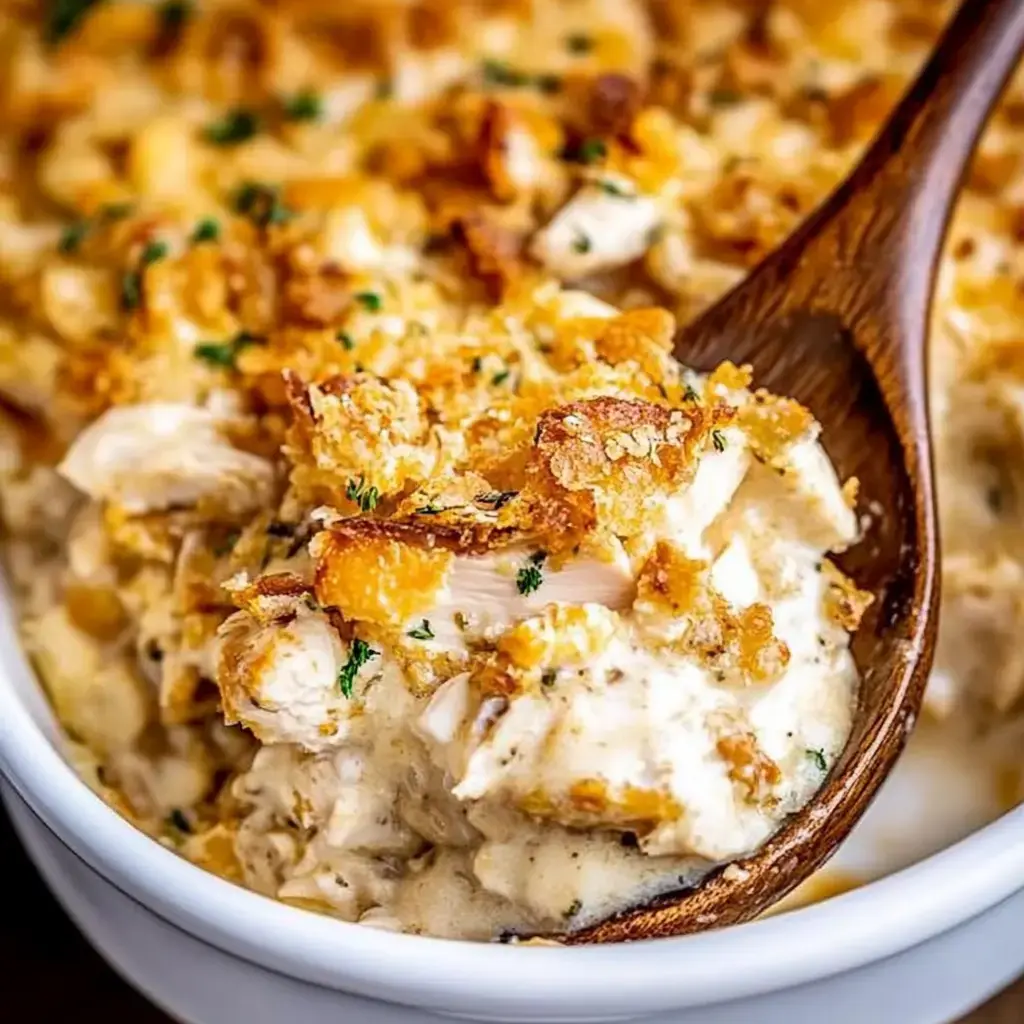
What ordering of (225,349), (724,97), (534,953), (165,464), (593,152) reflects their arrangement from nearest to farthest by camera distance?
(534,953) < (165,464) < (225,349) < (593,152) < (724,97)

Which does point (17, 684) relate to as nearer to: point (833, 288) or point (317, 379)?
point (317, 379)

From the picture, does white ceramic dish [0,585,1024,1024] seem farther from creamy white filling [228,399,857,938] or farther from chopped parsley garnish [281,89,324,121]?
chopped parsley garnish [281,89,324,121]

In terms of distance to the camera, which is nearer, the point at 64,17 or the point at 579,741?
the point at 579,741

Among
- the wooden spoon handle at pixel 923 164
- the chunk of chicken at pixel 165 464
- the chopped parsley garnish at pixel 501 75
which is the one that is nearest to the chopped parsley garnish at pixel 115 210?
the chunk of chicken at pixel 165 464

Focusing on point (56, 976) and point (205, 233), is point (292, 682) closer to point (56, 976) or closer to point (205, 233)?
point (205, 233)

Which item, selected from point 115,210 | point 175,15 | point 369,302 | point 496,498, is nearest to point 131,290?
point 115,210

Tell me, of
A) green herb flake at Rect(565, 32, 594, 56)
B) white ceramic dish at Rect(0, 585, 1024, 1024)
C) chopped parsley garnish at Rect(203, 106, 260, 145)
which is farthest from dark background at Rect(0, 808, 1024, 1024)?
green herb flake at Rect(565, 32, 594, 56)

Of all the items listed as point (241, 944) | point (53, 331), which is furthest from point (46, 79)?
point (241, 944)
